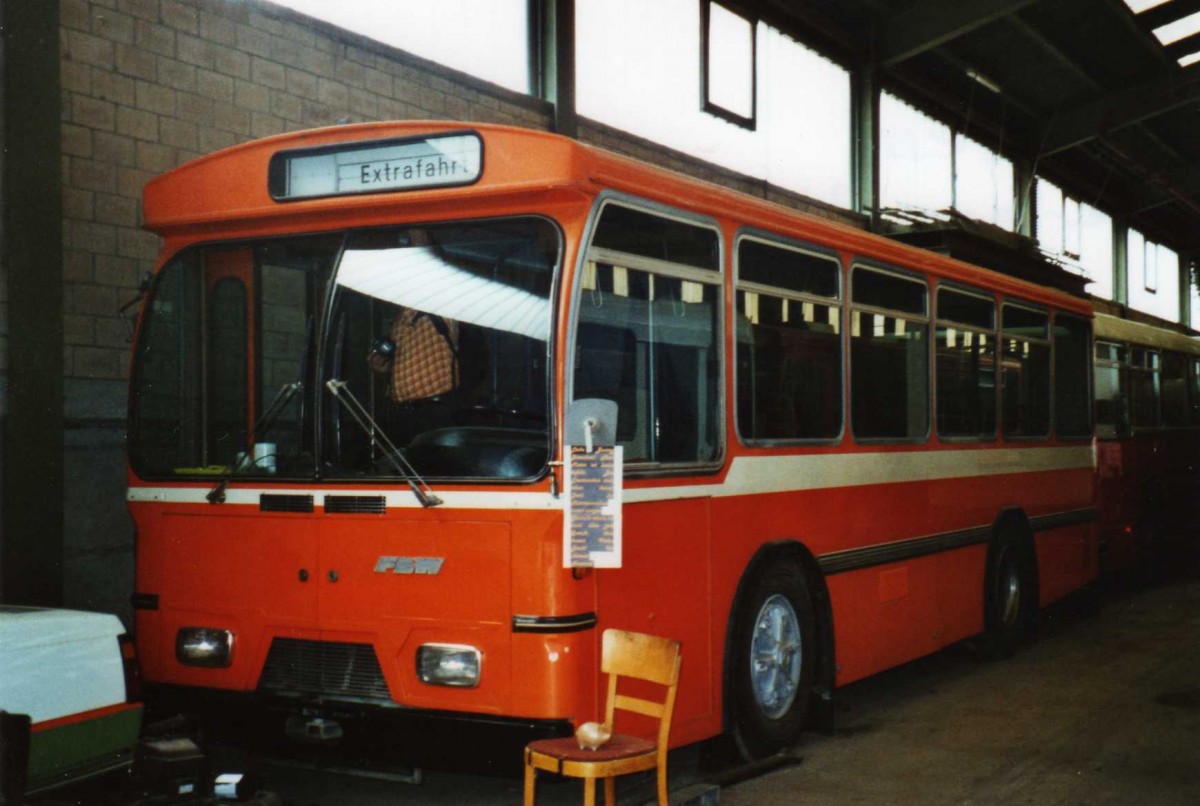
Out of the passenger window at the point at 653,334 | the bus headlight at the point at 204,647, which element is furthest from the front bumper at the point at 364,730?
the passenger window at the point at 653,334

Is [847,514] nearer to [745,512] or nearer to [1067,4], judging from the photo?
[745,512]

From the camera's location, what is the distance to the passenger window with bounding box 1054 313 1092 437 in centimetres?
1042

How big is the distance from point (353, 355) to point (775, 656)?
99.8 inches

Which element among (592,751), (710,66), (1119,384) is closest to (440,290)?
(592,751)

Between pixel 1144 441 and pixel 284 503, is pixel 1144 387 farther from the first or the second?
pixel 284 503

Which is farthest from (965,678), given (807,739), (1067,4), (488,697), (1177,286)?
(1177,286)

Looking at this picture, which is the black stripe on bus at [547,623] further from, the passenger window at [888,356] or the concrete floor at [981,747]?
the passenger window at [888,356]

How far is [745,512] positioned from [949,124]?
53.8ft

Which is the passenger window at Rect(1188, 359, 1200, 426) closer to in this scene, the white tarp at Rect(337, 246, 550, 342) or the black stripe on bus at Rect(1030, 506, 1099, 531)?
the black stripe on bus at Rect(1030, 506, 1099, 531)

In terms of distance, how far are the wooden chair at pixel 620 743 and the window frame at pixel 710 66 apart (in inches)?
426

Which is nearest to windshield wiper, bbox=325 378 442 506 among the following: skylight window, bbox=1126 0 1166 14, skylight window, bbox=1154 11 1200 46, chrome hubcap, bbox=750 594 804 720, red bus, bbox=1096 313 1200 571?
chrome hubcap, bbox=750 594 804 720

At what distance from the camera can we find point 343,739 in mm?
5090

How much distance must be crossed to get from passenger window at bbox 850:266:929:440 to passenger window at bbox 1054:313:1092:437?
2829 mm

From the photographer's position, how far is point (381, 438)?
5.28 metres
